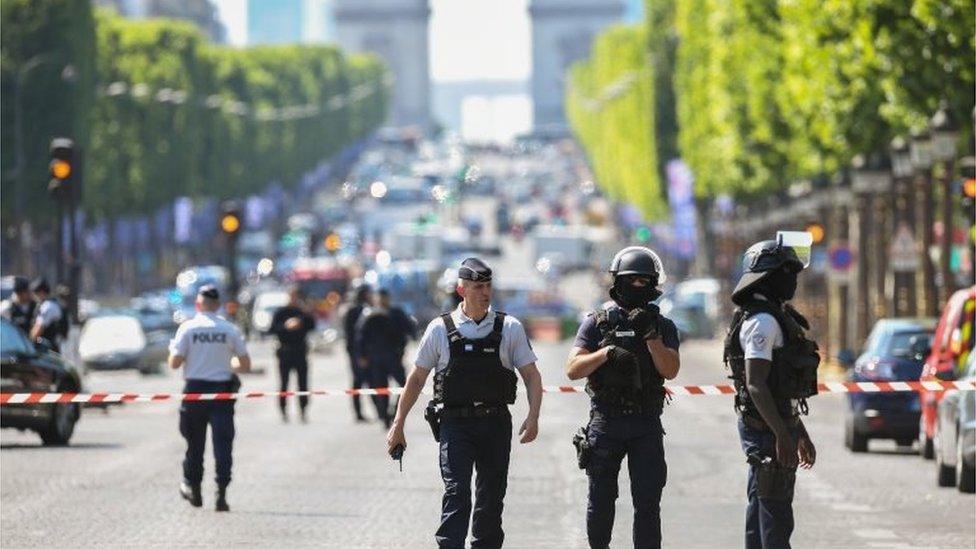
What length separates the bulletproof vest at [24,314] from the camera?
32969mm

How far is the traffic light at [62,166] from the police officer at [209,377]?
57.3 feet

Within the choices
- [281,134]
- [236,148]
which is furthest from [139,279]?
[281,134]

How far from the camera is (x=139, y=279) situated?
117 metres

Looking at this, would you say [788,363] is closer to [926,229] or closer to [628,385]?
[628,385]

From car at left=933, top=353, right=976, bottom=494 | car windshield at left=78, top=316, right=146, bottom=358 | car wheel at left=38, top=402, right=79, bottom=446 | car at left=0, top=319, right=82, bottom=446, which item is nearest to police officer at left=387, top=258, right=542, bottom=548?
car at left=933, top=353, right=976, bottom=494

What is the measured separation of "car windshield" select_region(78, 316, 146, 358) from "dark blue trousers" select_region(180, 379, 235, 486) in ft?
120

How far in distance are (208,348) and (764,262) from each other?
7.93 metres

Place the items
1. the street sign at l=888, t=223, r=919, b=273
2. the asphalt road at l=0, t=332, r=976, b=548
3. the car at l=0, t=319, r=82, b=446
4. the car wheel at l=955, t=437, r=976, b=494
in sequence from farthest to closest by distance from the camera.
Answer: the street sign at l=888, t=223, r=919, b=273
the car at l=0, t=319, r=82, b=446
the car wheel at l=955, t=437, r=976, b=494
the asphalt road at l=0, t=332, r=976, b=548

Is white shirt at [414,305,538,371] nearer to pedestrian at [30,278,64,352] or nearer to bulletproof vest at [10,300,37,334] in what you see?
pedestrian at [30,278,64,352]

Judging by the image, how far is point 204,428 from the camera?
21031mm

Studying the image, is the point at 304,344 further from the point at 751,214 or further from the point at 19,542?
the point at 751,214

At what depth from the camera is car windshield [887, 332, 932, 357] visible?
2758cm

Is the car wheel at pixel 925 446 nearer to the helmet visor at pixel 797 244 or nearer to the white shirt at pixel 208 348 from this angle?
the white shirt at pixel 208 348

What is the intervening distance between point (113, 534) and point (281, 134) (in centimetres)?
13077
